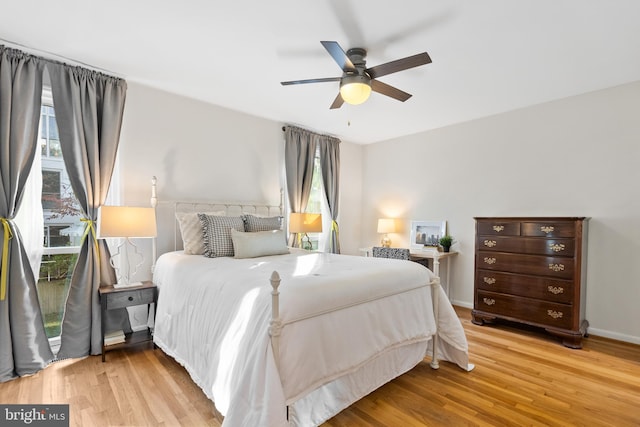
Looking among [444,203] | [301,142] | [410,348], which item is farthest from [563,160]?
[301,142]

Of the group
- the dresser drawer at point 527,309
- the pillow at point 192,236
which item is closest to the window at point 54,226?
the pillow at point 192,236

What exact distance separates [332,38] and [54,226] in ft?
9.41

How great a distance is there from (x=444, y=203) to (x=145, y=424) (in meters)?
4.12

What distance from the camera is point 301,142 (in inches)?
179

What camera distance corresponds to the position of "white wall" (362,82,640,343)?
3.13 meters

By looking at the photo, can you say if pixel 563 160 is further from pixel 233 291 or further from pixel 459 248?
pixel 233 291

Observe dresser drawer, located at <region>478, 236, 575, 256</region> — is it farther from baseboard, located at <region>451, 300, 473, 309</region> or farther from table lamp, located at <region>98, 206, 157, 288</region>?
table lamp, located at <region>98, 206, 157, 288</region>

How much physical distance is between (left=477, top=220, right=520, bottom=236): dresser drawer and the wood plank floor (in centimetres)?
122

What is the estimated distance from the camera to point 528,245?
3.30 m

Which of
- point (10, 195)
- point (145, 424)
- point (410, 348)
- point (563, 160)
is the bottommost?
point (145, 424)

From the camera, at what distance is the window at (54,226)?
9.00 ft

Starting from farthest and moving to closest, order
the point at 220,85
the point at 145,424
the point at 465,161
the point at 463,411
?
the point at 465,161 → the point at 220,85 → the point at 463,411 → the point at 145,424

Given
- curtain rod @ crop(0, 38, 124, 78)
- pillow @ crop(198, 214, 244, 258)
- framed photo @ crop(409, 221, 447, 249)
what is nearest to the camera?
curtain rod @ crop(0, 38, 124, 78)

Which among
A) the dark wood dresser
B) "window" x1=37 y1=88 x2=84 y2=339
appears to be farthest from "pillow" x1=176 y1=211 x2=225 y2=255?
the dark wood dresser
